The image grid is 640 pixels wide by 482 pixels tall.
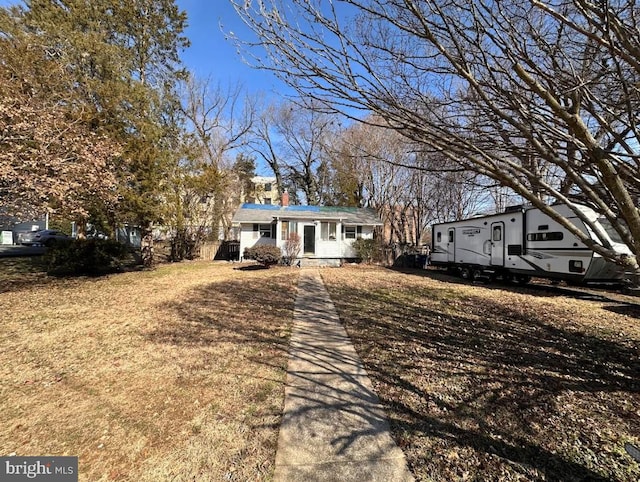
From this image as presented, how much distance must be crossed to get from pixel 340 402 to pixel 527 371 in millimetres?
2622

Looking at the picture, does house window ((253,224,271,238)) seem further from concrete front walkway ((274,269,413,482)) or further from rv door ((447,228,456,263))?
concrete front walkway ((274,269,413,482))

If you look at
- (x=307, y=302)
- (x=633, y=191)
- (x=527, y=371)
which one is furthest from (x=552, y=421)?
(x=307, y=302)

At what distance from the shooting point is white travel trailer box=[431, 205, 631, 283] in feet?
27.5

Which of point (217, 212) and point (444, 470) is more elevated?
point (217, 212)

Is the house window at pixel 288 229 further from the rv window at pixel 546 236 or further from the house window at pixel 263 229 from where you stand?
the rv window at pixel 546 236

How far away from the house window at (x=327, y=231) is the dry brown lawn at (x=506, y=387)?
11080 mm

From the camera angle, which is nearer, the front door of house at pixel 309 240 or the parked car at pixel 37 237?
the front door of house at pixel 309 240

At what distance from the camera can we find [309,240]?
17.9 metres

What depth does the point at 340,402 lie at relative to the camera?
3.04 metres

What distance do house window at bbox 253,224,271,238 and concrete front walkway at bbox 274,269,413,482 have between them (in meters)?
14.5

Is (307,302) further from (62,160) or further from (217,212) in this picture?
(217,212)

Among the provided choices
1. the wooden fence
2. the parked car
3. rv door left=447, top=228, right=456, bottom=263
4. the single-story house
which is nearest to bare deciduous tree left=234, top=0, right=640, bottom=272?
rv door left=447, top=228, right=456, bottom=263

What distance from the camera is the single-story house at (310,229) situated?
695 inches

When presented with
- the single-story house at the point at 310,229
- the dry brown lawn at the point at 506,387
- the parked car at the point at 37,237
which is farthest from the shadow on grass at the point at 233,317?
the parked car at the point at 37,237
